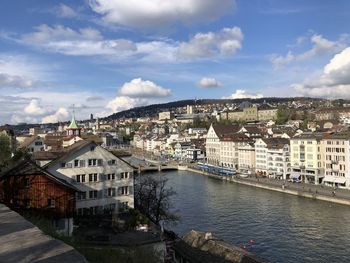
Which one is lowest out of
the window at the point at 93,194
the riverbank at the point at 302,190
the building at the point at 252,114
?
the riverbank at the point at 302,190

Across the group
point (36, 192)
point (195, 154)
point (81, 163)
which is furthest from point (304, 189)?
point (195, 154)

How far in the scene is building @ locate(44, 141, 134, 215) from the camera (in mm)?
26500

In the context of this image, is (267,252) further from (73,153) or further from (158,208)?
(73,153)

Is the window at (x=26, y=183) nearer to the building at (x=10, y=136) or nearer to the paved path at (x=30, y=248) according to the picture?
the paved path at (x=30, y=248)

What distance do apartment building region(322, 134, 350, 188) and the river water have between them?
318 inches

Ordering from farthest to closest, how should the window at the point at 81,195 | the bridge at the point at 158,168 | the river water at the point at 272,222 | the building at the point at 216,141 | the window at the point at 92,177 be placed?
the building at the point at 216,141 → the bridge at the point at 158,168 → the river water at the point at 272,222 → the window at the point at 92,177 → the window at the point at 81,195

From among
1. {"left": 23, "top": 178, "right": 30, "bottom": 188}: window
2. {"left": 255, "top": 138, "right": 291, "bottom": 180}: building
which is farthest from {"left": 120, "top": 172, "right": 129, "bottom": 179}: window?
{"left": 255, "top": 138, "right": 291, "bottom": 180}: building

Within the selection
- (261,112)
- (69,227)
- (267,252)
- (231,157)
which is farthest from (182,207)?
(261,112)

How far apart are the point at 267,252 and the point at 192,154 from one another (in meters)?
81.6

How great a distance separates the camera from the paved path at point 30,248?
5.09 meters

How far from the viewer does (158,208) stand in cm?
3178

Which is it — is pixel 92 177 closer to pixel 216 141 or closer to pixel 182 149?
pixel 216 141

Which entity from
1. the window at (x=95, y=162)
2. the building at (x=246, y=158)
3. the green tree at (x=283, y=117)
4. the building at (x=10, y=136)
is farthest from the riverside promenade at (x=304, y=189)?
the green tree at (x=283, y=117)

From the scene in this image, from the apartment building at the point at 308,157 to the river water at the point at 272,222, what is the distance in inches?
384
